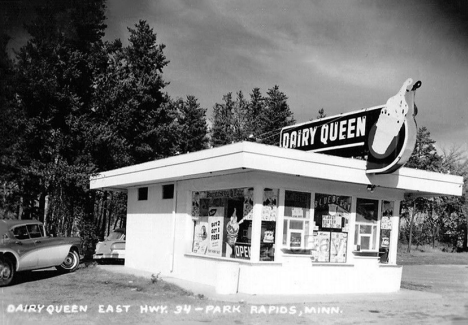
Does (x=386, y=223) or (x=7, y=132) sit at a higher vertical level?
(x=7, y=132)

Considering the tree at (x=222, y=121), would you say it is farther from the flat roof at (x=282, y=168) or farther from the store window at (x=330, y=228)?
the store window at (x=330, y=228)

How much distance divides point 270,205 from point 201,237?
3.01 metres

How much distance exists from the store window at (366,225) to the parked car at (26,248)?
8547 millimetres

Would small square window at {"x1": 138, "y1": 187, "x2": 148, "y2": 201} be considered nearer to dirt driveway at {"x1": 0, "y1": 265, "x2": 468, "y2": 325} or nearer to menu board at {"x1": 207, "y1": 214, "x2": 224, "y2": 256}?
dirt driveway at {"x1": 0, "y1": 265, "x2": 468, "y2": 325}

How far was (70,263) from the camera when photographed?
16062 millimetres

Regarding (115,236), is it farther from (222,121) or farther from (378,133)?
(222,121)

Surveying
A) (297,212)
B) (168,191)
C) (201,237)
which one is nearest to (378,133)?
(297,212)

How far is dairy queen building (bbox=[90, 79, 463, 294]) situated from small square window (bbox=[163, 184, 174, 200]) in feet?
0.22

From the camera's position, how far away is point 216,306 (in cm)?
1069

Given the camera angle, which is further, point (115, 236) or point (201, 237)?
point (115, 236)

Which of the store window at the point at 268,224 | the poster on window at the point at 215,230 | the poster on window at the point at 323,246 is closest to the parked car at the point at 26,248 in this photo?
the poster on window at the point at 215,230

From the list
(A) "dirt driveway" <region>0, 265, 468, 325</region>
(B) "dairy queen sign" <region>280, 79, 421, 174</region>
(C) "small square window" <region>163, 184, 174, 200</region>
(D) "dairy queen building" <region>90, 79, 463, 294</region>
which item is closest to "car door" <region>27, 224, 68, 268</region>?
(A) "dirt driveway" <region>0, 265, 468, 325</region>

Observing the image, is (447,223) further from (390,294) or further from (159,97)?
(390,294)

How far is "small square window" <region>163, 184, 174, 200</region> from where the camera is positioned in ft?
54.3
